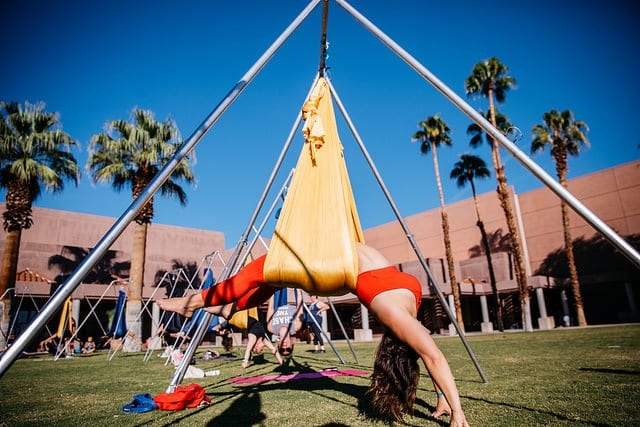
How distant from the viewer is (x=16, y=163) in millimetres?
16000

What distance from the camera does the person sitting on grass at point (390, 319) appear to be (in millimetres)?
2967

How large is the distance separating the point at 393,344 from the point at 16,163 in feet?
61.7

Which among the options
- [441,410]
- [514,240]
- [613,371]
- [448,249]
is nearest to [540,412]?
[441,410]

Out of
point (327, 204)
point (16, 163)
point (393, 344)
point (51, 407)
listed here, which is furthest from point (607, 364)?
point (16, 163)

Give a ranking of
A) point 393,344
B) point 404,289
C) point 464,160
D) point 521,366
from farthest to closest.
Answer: point 464,160 < point 521,366 < point 393,344 < point 404,289

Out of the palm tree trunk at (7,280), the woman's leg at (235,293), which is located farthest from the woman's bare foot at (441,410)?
the palm tree trunk at (7,280)

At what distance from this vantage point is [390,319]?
10.2ft

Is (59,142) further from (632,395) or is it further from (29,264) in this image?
(632,395)

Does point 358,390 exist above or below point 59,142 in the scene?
below

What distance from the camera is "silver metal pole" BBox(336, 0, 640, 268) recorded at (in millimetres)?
2299

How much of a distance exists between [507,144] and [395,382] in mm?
2247

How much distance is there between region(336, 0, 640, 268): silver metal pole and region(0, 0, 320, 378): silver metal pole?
77 cm

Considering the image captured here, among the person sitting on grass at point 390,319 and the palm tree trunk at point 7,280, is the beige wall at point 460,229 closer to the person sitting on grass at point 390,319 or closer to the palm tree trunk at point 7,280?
the palm tree trunk at point 7,280

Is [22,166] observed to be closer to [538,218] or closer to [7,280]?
[7,280]
